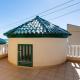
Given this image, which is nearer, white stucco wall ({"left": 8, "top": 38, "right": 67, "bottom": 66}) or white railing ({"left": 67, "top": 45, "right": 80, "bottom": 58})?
white stucco wall ({"left": 8, "top": 38, "right": 67, "bottom": 66})

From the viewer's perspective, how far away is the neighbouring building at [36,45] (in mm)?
8039

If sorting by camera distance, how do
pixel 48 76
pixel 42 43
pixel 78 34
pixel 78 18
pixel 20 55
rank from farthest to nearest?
pixel 78 18 → pixel 78 34 → pixel 20 55 → pixel 42 43 → pixel 48 76

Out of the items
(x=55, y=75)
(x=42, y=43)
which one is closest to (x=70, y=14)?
(x=42, y=43)

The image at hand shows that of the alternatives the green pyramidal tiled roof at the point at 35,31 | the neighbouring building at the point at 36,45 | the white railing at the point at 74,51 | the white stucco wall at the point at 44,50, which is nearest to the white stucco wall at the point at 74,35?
the white railing at the point at 74,51

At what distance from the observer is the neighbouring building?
8.04 meters

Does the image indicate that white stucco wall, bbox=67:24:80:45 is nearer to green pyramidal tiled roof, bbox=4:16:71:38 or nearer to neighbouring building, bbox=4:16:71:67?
neighbouring building, bbox=4:16:71:67

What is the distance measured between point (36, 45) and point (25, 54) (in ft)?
3.69

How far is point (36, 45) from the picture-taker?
26.3ft

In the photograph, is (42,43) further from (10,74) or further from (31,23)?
(10,74)

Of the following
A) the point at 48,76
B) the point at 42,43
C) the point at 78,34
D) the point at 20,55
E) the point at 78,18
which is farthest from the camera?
the point at 78,18

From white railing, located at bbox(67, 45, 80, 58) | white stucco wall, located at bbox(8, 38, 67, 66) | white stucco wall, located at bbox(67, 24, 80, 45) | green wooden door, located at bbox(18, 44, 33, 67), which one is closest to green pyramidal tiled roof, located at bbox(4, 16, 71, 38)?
white stucco wall, located at bbox(8, 38, 67, 66)

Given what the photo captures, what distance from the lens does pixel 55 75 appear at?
260 inches

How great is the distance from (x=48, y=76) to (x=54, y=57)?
6.58 ft

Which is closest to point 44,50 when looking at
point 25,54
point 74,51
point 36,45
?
point 36,45
